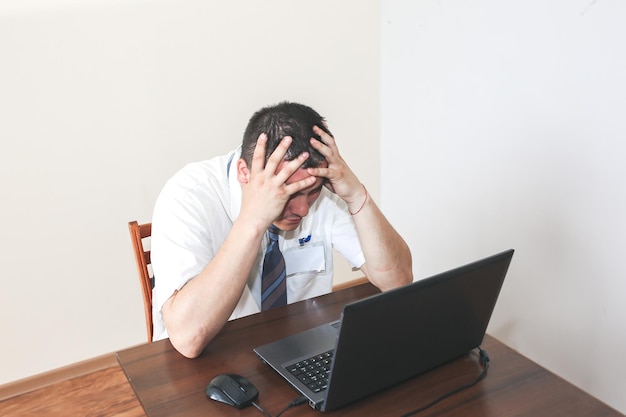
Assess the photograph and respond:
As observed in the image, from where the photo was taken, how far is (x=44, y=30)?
84.9 inches

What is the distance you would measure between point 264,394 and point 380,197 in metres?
2.16

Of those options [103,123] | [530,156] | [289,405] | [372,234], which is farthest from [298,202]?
[103,123]

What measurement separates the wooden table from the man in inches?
2.2

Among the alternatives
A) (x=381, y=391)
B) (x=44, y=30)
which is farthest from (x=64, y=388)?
(x=381, y=391)

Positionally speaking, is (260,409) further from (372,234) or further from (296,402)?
(372,234)

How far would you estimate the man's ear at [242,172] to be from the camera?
1.39 meters

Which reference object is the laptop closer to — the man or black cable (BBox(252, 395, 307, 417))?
black cable (BBox(252, 395, 307, 417))

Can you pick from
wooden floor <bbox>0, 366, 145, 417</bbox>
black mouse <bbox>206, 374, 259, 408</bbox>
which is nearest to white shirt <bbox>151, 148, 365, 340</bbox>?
black mouse <bbox>206, 374, 259, 408</bbox>

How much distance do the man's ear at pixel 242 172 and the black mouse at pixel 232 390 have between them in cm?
51

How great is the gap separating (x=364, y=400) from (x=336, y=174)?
56cm

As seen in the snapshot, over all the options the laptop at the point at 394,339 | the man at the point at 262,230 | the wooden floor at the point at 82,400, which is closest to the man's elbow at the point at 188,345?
the man at the point at 262,230

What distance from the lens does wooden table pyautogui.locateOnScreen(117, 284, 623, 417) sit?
983mm

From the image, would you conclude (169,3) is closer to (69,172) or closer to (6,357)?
(69,172)

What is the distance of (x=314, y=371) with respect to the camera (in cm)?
107
